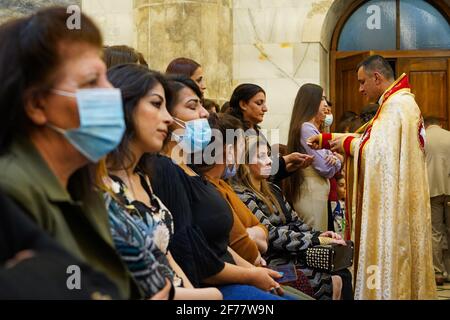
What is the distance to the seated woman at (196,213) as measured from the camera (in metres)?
4.02

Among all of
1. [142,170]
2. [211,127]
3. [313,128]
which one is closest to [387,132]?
[313,128]

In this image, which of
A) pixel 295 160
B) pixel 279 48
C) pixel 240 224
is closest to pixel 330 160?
pixel 295 160

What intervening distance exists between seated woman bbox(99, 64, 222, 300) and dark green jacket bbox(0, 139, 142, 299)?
72 cm

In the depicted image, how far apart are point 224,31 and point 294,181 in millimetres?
2128

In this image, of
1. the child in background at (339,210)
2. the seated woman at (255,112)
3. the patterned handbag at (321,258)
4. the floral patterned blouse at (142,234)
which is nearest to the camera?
the floral patterned blouse at (142,234)

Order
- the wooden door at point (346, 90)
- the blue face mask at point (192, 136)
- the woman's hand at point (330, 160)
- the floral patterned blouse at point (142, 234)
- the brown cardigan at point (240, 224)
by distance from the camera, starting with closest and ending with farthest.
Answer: the floral patterned blouse at point (142, 234)
the blue face mask at point (192, 136)
the brown cardigan at point (240, 224)
the woman's hand at point (330, 160)
the wooden door at point (346, 90)

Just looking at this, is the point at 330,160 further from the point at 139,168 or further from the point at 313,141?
the point at 139,168

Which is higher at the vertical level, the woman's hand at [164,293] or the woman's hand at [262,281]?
the woman's hand at [164,293]

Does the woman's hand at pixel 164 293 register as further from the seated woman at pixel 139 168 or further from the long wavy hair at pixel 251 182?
the long wavy hair at pixel 251 182

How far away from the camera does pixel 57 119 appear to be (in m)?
2.40

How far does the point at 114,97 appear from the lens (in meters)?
2.46

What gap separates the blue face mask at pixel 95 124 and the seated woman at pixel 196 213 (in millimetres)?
1387

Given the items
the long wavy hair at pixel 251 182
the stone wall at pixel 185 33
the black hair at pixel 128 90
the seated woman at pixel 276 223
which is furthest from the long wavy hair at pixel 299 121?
the black hair at pixel 128 90
